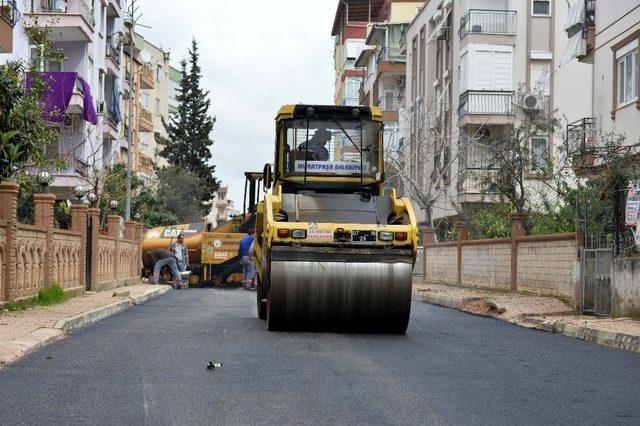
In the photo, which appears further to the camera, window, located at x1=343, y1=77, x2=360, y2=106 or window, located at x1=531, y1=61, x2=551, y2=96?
window, located at x1=343, y1=77, x2=360, y2=106

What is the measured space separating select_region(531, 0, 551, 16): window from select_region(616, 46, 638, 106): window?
16.0m

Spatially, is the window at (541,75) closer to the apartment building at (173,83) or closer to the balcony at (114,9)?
the balcony at (114,9)

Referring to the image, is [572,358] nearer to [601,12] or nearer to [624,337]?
[624,337]

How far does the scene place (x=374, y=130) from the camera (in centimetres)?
1691

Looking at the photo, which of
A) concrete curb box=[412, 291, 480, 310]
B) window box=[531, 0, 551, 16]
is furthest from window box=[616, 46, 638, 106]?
window box=[531, 0, 551, 16]

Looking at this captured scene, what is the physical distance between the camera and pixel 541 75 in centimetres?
4281

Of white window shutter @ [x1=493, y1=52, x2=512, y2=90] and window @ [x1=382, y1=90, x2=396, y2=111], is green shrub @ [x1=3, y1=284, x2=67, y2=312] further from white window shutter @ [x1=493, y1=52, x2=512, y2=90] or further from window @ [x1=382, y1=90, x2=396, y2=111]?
window @ [x1=382, y1=90, x2=396, y2=111]

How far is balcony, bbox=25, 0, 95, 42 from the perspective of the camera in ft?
131

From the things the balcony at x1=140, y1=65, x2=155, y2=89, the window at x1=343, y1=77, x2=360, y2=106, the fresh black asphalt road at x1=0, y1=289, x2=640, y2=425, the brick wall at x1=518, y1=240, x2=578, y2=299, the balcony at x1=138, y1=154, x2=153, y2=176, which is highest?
the window at x1=343, y1=77, x2=360, y2=106

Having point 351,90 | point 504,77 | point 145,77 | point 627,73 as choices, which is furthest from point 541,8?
point 351,90

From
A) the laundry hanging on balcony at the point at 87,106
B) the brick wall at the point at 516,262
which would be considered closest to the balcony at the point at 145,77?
the laundry hanging on balcony at the point at 87,106

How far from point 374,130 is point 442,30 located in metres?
31.2

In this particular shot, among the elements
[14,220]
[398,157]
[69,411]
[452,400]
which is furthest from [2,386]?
[398,157]

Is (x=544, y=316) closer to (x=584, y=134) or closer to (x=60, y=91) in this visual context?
(x=584, y=134)
